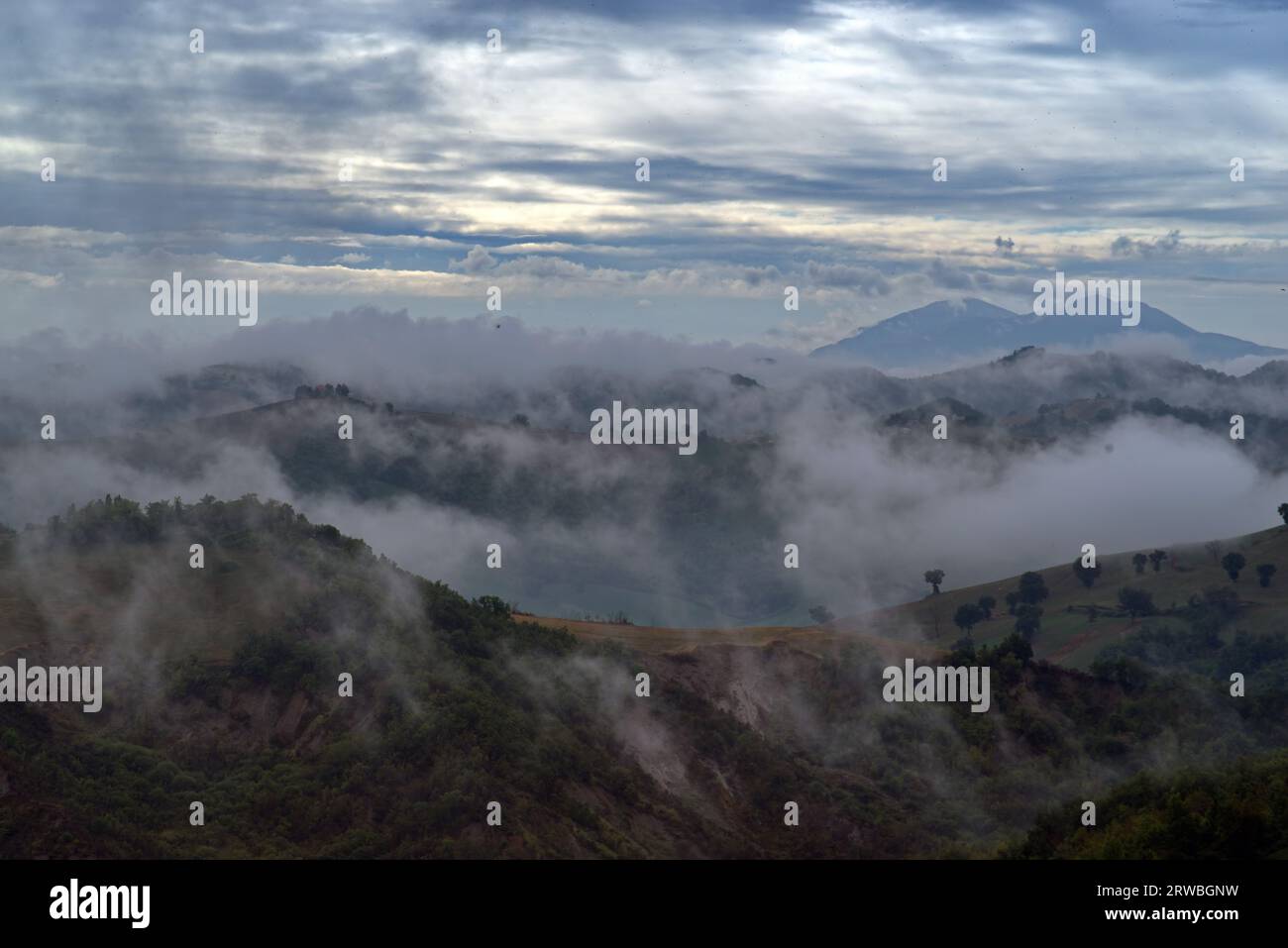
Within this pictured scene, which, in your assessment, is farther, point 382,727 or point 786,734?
point 786,734

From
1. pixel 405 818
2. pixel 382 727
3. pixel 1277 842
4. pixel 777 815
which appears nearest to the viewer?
pixel 1277 842

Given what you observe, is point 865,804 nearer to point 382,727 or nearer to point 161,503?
point 382,727
